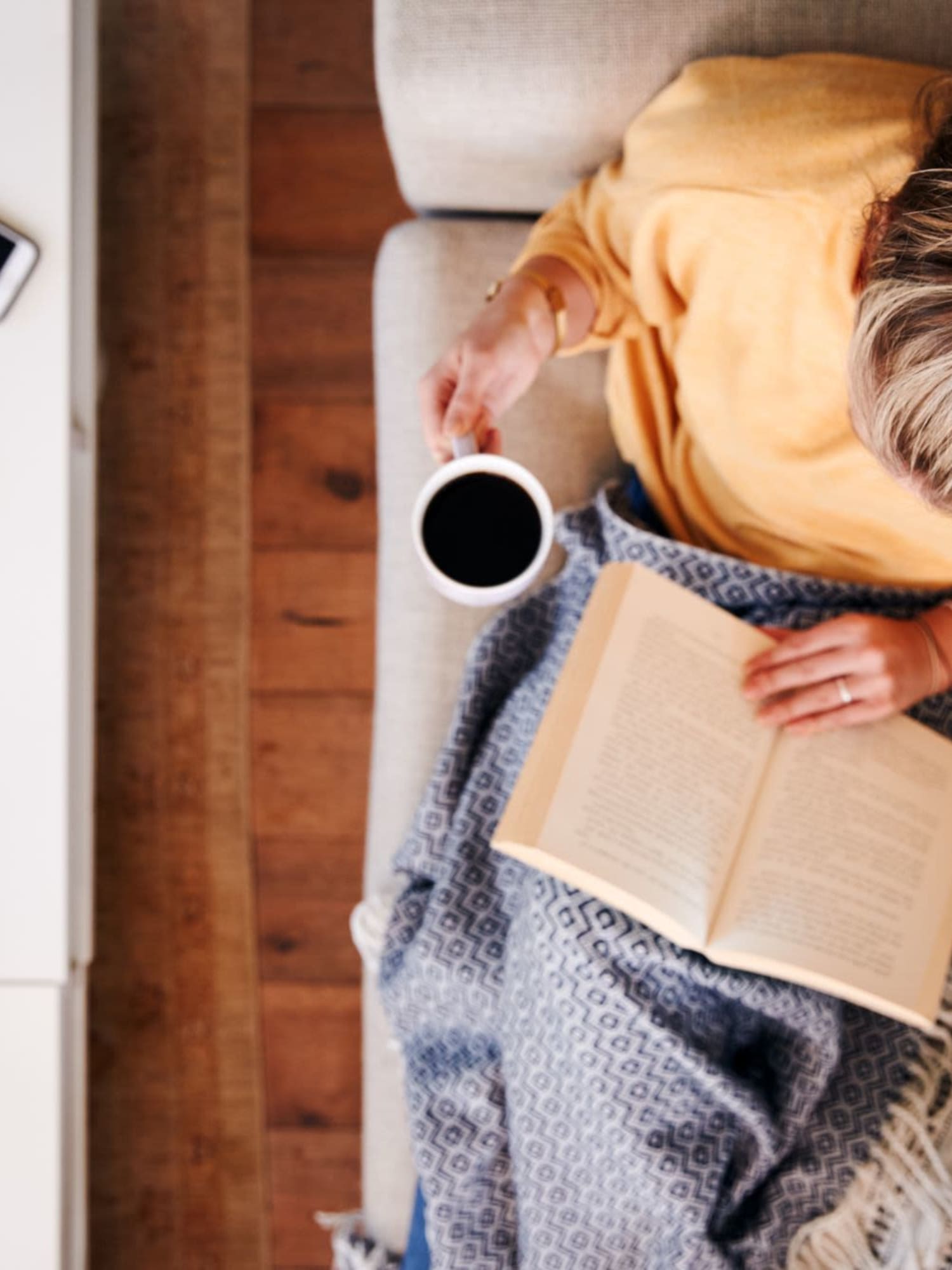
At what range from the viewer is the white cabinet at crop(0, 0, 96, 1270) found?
829mm

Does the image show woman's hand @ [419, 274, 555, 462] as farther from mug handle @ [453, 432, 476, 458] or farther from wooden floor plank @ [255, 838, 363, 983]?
wooden floor plank @ [255, 838, 363, 983]

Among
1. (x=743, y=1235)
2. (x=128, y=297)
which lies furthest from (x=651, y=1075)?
(x=128, y=297)

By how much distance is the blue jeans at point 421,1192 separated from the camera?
0.91m

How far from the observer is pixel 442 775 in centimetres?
92

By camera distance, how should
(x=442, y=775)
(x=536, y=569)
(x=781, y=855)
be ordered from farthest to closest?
(x=442, y=775)
(x=781, y=855)
(x=536, y=569)

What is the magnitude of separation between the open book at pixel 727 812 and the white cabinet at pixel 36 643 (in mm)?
382

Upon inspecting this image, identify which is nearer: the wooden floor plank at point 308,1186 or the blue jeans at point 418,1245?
the blue jeans at point 418,1245

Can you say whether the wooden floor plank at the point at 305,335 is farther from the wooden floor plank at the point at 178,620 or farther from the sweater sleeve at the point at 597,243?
the sweater sleeve at the point at 597,243

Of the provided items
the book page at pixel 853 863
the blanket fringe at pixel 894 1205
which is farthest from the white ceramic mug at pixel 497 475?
the blanket fringe at pixel 894 1205

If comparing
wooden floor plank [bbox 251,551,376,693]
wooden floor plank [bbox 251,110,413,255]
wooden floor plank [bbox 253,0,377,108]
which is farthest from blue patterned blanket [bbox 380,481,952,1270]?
wooden floor plank [bbox 253,0,377,108]

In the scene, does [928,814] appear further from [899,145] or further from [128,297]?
[128,297]

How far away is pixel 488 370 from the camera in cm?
76

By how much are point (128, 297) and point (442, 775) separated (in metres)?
0.74

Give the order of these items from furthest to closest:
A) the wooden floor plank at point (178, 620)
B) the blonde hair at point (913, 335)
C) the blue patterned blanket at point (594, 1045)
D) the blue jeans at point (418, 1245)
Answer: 1. the wooden floor plank at point (178, 620)
2. the blue jeans at point (418, 1245)
3. the blue patterned blanket at point (594, 1045)
4. the blonde hair at point (913, 335)
